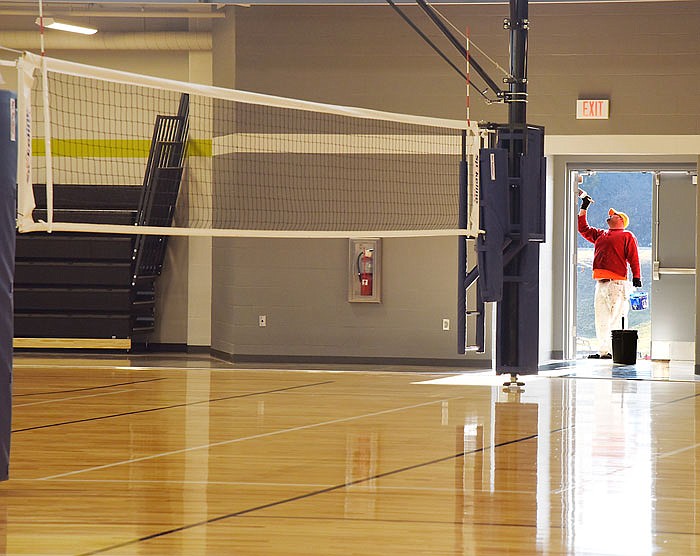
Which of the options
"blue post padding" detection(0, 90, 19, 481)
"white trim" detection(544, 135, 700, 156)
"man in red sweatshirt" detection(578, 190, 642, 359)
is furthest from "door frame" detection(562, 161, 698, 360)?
"blue post padding" detection(0, 90, 19, 481)

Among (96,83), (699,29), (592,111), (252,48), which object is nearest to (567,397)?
(592,111)

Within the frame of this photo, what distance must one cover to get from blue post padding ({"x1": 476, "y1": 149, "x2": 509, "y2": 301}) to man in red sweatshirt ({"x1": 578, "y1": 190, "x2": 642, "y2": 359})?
384 centimetres

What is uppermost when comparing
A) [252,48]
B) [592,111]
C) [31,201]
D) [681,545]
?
[252,48]

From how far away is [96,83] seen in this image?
466 inches

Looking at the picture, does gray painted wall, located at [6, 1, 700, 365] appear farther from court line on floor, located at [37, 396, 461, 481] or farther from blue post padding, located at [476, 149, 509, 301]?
court line on floor, located at [37, 396, 461, 481]

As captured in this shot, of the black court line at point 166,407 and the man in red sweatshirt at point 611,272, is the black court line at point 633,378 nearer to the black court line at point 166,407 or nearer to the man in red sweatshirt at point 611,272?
the man in red sweatshirt at point 611,272

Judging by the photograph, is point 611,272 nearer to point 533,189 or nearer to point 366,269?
point 366,269

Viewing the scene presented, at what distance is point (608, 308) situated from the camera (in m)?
11.8

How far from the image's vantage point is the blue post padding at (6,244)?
450cm

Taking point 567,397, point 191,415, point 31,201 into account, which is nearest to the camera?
point 31,201

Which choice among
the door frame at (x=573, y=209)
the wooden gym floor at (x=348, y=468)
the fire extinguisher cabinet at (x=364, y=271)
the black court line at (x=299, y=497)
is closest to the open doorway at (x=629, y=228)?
the door frame at (x=573, y=209)

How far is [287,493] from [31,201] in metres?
1.90

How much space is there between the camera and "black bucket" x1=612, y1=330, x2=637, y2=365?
1117cm

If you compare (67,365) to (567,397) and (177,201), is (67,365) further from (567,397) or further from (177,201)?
(567,397)
